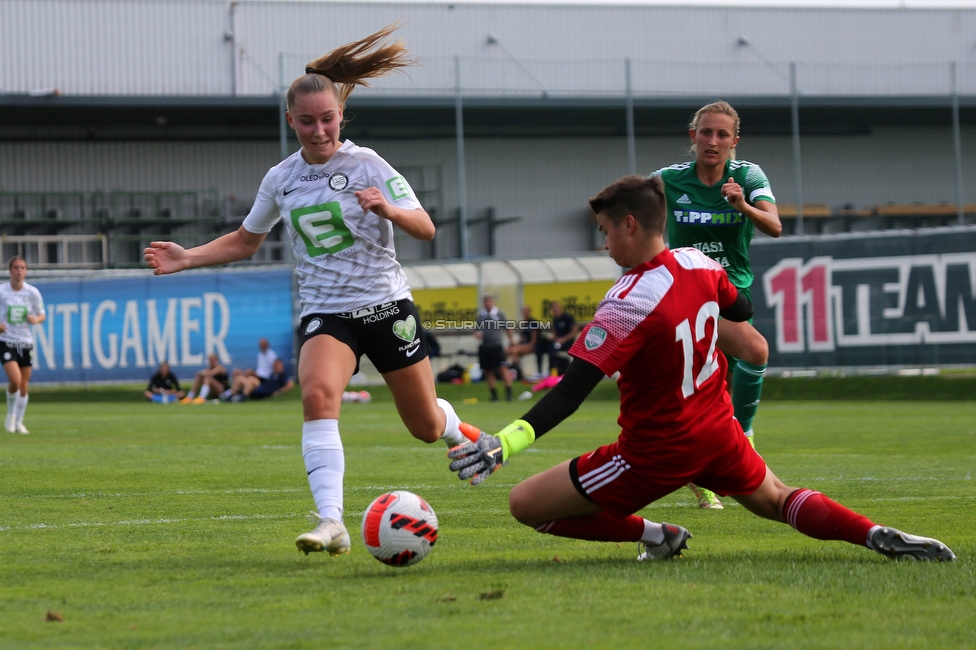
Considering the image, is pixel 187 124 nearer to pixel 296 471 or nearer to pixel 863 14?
pixel 863 14

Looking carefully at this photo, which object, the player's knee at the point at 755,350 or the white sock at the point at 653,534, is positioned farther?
the player's knee at the point at 755,350

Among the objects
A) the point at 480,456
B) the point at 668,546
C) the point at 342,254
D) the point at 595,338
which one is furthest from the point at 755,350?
the point at 480,456

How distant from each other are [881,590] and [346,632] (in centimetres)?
192

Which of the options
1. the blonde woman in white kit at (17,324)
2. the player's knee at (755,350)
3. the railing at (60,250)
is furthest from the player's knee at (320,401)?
the railing at (60,250)

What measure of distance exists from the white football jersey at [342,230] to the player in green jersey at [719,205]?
1.96 meters

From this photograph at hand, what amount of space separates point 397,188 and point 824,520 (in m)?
2.47

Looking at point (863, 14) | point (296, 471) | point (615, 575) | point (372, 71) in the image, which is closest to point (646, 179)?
point (615, 575)

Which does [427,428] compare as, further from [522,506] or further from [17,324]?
[17,324]

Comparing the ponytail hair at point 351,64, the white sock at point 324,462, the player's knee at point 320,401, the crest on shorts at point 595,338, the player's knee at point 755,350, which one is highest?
the ponytail hair at point 351,64

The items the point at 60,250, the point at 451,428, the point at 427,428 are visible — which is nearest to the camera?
the point at 427,428

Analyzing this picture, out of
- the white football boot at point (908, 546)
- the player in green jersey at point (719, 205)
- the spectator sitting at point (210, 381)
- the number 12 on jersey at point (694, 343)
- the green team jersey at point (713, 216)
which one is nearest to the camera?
the number 12 on jersey at point (694, 343)

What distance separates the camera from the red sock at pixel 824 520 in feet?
15.9

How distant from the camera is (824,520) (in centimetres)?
487

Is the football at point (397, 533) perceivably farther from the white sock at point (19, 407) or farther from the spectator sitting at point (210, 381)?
the spectator sitting at point (210, 381)
